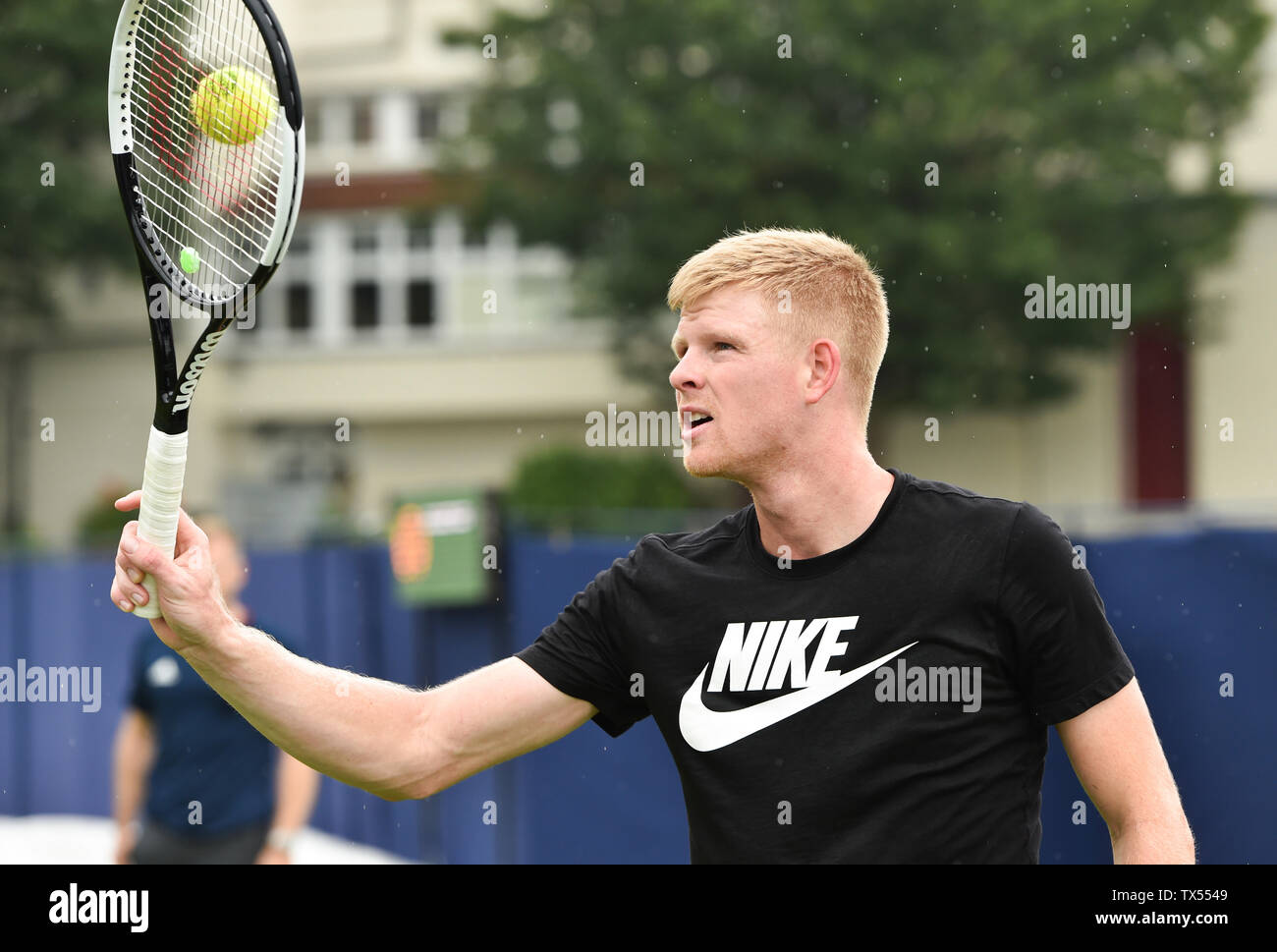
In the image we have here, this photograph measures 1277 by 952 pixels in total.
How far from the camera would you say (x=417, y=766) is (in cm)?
287

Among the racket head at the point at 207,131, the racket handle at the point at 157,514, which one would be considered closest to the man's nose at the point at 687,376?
the racket head at the point at 207,131

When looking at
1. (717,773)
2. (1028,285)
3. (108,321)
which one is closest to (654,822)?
(717,773)

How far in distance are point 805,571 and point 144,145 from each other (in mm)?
1701

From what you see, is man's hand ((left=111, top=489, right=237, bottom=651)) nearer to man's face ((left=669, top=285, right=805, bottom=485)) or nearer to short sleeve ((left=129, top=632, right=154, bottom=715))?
man's face ((left=669, top=285, right=805, bottom=485))

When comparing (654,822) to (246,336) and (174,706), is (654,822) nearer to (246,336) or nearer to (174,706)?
(174,706)

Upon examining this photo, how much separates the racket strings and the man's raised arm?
65 cm

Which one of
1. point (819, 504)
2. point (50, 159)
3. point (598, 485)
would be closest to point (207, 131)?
point (819, 504)

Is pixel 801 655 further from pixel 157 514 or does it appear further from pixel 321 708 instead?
pixel 157 514

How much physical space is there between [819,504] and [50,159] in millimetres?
22990

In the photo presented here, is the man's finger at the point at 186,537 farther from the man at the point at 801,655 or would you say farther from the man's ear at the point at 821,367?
the man's ear at the point at 821,367

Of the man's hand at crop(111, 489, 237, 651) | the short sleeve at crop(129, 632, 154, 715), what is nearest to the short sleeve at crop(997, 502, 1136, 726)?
the man's hand at crop(111, 489, 237, 651)

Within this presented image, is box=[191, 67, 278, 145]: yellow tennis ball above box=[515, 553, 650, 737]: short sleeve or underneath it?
above

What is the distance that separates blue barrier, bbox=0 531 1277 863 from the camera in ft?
15.6

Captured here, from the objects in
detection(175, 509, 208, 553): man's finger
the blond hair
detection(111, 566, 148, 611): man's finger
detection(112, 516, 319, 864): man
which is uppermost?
the blond hair
